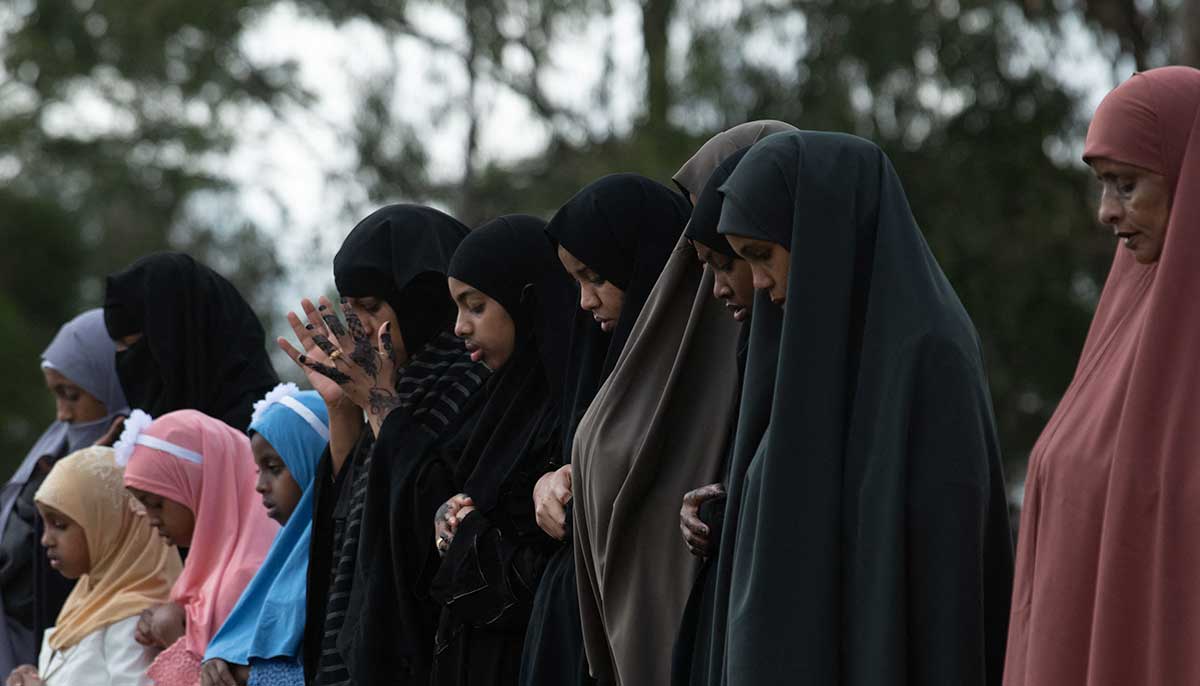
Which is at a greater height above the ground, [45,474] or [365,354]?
[365,354]

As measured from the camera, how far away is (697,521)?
392 cm

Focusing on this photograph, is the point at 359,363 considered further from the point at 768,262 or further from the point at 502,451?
the point at 768,262

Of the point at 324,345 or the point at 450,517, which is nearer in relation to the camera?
the point at 450,517

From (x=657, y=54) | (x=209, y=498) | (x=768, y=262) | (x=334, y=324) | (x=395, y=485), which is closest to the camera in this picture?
(x=768, y=262)

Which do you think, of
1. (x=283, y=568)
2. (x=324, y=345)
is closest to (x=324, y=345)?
(x=324, y=345)

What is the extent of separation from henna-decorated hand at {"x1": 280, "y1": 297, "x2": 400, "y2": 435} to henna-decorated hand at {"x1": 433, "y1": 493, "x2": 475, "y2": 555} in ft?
1.79

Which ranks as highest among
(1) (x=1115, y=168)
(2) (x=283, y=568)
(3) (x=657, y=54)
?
(3) (x=657, y=54)

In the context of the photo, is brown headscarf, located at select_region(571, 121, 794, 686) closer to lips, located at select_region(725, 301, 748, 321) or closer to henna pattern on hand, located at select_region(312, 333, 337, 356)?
lips, located at select_region(725, 301, 748, 321)

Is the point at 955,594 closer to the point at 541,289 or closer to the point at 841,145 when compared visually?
the point at 841,145

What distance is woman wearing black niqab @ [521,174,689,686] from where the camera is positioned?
445 centimetres

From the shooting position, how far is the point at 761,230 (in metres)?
3.70

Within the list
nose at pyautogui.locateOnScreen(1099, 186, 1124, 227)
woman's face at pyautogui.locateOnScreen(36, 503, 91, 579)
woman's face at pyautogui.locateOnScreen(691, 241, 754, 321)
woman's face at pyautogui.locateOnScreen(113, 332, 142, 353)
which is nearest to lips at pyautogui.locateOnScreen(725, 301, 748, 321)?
woman's face at pyautogui.locateOnScreen(691, 241, 754, 321)

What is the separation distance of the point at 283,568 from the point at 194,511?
651 millimetres

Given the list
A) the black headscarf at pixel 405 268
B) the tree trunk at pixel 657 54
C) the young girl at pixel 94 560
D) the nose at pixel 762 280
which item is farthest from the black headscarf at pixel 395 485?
the tree trunk at pixel 657 54
